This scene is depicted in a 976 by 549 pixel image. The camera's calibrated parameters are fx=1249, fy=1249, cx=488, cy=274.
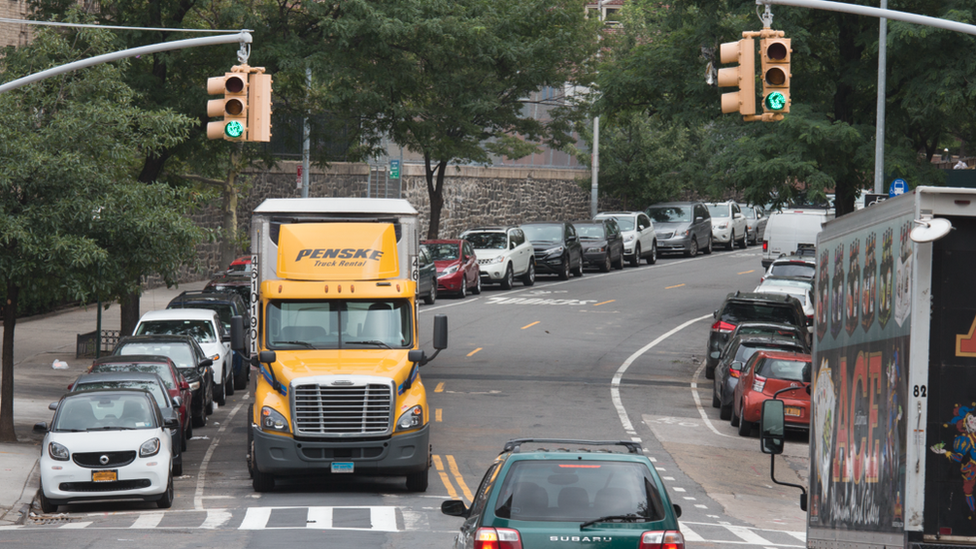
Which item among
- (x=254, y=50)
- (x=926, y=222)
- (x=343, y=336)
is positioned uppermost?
(x=254, y=50)

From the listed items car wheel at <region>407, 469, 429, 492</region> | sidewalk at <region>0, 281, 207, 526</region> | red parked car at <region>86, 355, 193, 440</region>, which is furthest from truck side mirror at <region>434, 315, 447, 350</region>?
sidewalk at <region>0, 281, 207, 526</region>

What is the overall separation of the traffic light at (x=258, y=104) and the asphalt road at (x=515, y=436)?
183 inches

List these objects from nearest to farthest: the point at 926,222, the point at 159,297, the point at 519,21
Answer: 1. the point at 926,222
2. the point at 519,21
3. the point at 159,297

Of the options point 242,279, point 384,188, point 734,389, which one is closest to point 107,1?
point 242,279

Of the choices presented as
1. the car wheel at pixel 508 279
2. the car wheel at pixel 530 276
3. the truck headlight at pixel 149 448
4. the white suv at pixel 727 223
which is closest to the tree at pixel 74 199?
the truck headlight at pixel 149 448

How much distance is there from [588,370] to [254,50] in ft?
34.1

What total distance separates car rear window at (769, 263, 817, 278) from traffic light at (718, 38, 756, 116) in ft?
75.9

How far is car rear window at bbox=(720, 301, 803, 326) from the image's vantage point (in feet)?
91.8

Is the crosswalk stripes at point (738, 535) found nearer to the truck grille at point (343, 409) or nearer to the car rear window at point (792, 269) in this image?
the truck grille at point (343, 409)

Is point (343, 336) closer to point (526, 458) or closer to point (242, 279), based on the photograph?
point (526, 458)

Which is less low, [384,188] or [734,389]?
[384,188]

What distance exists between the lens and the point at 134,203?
2036 cm

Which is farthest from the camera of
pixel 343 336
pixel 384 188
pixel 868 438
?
pixel 384 188

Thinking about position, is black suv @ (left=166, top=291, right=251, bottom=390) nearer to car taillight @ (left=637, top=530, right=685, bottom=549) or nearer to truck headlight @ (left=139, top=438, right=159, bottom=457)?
truck headlight @ (left=139, top=438, right=159, bottom=457)
